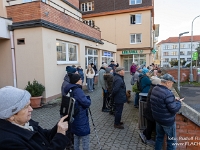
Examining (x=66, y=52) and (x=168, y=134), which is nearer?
(x=168, y=134)

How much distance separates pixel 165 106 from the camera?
273 centimetres

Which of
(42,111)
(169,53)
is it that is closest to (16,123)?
(42,111)

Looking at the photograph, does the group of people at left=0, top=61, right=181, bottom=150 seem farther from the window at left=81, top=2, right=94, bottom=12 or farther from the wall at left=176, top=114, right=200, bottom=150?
the window at left=81, top=2, right=94, bottom=12

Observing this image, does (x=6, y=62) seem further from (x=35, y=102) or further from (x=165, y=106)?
(x=165, y=106)

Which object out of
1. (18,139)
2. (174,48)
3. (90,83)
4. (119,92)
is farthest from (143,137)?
(174,48)

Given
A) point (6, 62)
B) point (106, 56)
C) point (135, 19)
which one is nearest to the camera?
point (6, 62)

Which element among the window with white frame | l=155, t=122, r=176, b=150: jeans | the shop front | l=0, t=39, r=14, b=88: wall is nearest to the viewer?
l=155, t=122, r=176, b=150: jeans

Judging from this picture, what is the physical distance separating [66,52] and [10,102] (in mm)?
8056

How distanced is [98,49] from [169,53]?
73.8 m

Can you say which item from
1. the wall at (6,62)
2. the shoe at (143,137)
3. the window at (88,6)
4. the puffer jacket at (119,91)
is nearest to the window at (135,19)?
the window at (88,6)

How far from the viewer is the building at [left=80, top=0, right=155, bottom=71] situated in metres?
23.1

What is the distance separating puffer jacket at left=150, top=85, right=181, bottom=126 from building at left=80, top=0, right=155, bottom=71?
22.2 meters

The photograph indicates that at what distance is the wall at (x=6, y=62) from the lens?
7.59 m

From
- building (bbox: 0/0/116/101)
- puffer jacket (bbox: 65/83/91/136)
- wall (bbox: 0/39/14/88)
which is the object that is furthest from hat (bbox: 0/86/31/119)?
wall (bbox: 0/39/14/88)
